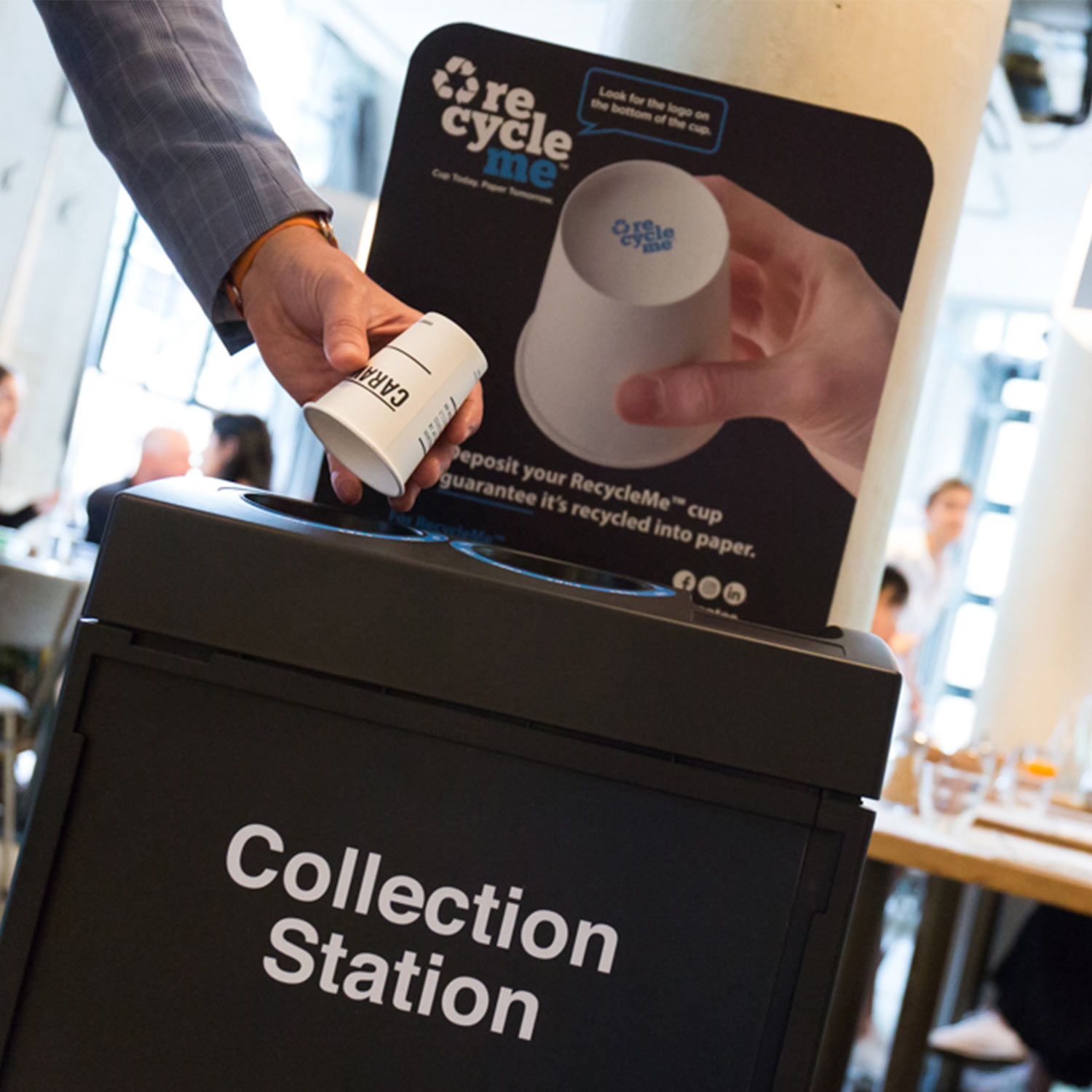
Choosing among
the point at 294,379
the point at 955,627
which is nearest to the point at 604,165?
the point at 294,379

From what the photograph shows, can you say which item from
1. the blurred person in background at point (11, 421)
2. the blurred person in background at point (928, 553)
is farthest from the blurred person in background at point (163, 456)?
the blurred person in background at point (928, 553)

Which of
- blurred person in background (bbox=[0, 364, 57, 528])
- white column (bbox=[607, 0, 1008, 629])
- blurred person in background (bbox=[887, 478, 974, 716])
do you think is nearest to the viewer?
white column (bbox=[607, 0, 1008, 629])

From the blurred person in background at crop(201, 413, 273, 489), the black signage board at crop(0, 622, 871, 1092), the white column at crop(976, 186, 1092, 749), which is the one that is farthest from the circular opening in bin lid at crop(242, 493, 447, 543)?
the white column at crop(976, 186, 1092, 749)

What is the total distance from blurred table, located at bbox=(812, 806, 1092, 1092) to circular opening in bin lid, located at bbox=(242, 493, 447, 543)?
1.03 m

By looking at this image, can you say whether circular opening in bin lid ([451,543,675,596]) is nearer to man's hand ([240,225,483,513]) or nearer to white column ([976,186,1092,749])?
man's hand ([240,225,483,513])

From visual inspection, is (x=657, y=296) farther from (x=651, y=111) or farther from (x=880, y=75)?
(x=880, y=75)

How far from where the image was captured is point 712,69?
3.17 ft

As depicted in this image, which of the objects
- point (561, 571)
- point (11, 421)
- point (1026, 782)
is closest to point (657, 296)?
point (561, 571)

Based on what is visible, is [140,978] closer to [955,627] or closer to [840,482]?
[840,482]

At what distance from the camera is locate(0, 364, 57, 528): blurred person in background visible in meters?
4.04

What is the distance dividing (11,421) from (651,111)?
12.5 ft

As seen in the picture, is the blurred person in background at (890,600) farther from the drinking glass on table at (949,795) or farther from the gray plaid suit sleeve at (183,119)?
the gray plaid suit sleeve at (183,119)

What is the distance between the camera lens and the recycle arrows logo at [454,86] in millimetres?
824

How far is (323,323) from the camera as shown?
0.73m
